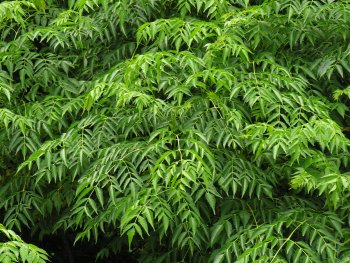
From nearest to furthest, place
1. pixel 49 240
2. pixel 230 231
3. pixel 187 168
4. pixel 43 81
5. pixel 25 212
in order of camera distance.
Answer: pixel 187 168, pixel 230 231, pixel 25 212, pixel 43 81, pixel 49 240

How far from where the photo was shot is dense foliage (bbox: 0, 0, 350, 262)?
15.6 ft

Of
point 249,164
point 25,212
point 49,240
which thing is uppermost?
point 249,164

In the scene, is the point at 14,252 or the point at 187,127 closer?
the point at 14,252

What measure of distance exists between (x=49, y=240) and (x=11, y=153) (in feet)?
5.18

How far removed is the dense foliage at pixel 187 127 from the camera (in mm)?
4766

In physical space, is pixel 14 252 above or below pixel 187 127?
below

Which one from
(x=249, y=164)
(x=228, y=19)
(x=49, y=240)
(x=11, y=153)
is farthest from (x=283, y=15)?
(x=49, y=240)

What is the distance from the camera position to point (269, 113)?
17.0ft

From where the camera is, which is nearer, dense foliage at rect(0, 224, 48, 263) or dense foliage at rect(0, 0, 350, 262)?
dense foliage at rect(0, 224, 48, 263)

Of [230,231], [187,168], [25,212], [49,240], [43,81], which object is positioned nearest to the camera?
[187,168]

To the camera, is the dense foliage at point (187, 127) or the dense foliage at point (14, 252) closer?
the dense foliage at point (14, 252)

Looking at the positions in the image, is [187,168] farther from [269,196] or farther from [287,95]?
[287,95]

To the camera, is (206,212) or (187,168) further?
(206,212)

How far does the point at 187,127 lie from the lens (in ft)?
16.7
